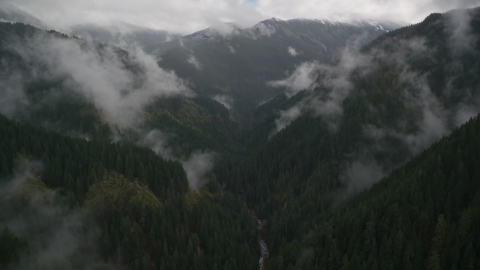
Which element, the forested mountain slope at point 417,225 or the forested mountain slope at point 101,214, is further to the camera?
the forested mountain slope at point 101,214

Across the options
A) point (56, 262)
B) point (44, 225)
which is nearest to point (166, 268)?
point (56, 262)

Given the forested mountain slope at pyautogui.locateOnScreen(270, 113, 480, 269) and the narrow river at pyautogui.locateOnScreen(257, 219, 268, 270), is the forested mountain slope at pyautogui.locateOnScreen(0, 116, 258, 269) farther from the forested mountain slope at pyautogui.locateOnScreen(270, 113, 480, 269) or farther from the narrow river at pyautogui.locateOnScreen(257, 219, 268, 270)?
the forested mountain slope at pyautogui.locateOnScreen(270, 113, 480, 269)

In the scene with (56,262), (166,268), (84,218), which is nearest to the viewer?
(56,262)

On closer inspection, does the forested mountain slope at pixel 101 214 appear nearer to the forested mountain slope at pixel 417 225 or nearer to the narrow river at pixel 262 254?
the narrow river at pixel 262 254

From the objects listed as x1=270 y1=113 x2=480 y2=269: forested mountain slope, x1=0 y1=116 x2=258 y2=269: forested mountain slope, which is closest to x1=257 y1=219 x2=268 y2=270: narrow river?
x1=0 y1=116 x2=258 y2=269: forested mountain slope

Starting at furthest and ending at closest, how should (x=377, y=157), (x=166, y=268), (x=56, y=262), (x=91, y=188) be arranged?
A: (x=377, y=157), (x=91, y=188), (x=166, y=268), (x=56, y=262)

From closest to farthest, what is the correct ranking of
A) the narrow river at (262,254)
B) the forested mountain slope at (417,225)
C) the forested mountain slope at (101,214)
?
1. the forested mountain slope at (417,225)
2. the forested mountain slope at (101,214)
3. the narrow river at (262,254)

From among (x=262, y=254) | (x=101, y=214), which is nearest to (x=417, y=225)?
(x=262, y=254)

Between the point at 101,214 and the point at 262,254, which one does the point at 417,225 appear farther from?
the point at 101,214

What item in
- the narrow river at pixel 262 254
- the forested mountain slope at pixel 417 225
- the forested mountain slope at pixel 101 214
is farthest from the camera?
the narrow river at pixel 262 254

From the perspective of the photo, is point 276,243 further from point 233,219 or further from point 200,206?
point 200,206

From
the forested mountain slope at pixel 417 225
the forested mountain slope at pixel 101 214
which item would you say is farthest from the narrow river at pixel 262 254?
the forested mountain slope at pixel 417 225
